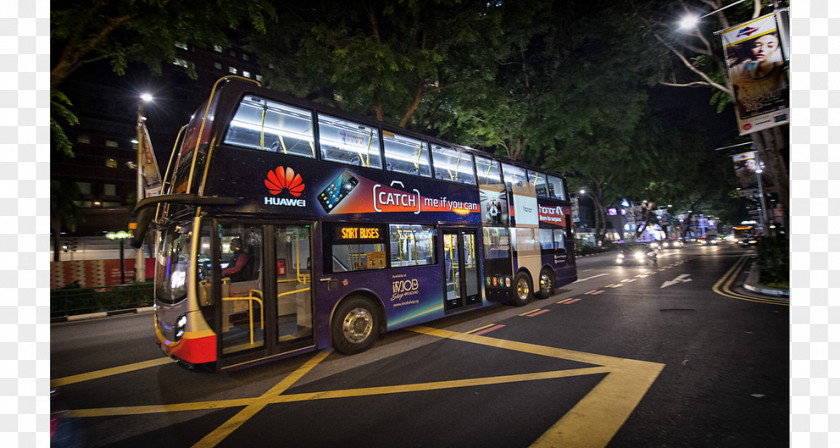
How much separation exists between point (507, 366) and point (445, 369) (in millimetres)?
878

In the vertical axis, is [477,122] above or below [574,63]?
below

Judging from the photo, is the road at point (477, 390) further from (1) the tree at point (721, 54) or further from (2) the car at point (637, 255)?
(2) the car at point (637, 255)

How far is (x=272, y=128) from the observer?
214 inches

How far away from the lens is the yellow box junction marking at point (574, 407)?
317 centimetres

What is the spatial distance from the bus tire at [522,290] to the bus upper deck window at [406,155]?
4024 millimetres

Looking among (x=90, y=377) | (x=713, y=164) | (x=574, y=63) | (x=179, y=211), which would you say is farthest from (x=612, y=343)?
(x=713, y=164)

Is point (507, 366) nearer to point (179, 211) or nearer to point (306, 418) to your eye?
point (306, 418)

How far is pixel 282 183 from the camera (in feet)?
17.6

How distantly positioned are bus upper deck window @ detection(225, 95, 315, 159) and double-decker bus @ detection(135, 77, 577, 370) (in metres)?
0.02

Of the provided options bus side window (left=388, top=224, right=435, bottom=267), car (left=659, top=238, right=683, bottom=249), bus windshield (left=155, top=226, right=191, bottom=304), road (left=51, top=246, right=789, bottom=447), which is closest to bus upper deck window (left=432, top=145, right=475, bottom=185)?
bus side window (left=388, top=224, right=435, bottom=267)

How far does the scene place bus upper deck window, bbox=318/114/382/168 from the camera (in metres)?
6.04

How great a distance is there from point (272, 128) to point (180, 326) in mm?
3082

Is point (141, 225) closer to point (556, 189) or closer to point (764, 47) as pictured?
point (556, 189)

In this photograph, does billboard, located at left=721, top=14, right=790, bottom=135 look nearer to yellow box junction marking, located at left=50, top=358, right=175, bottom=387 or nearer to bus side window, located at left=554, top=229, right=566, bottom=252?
bus side window, located at left=554, top=229, right=566, bottom=252
